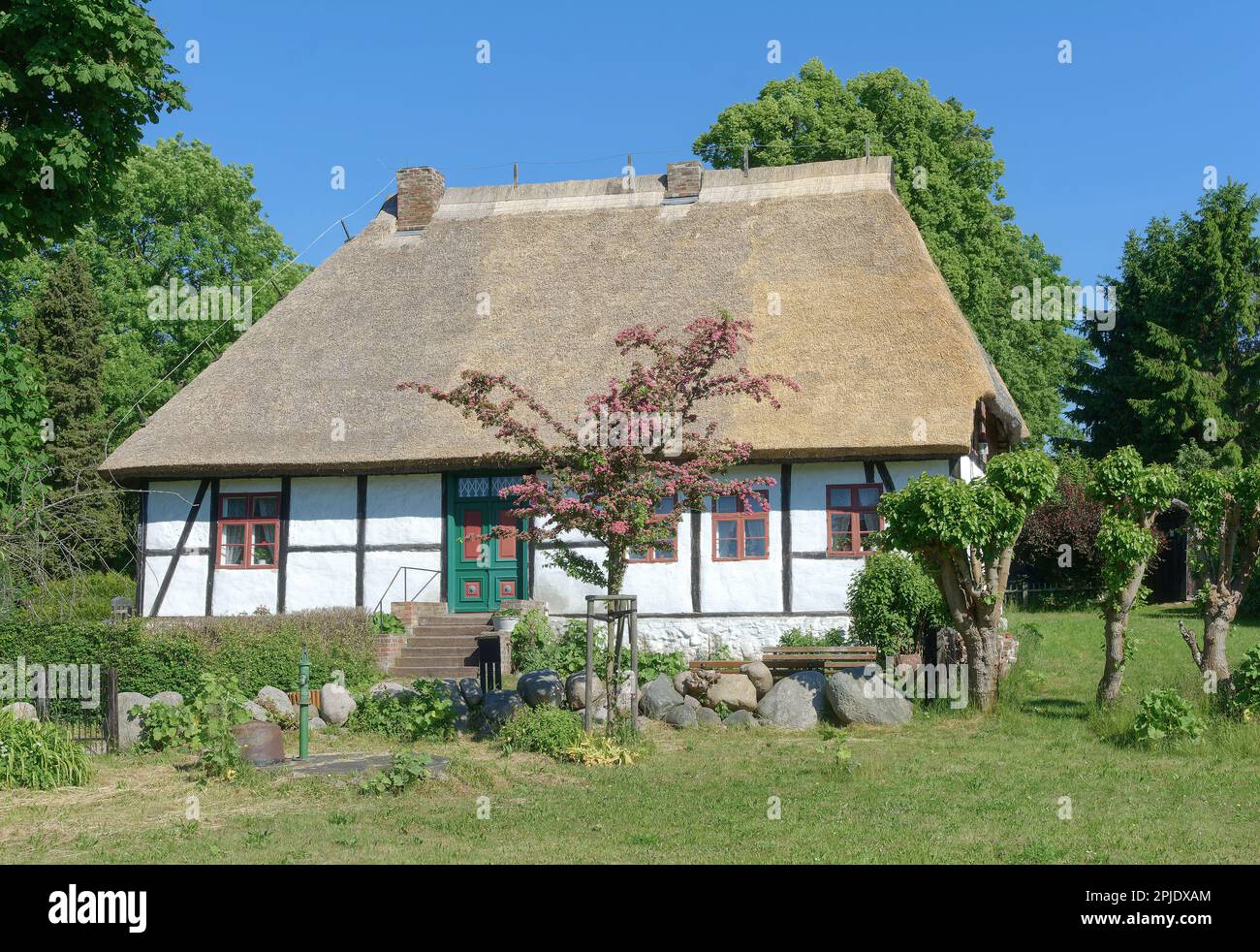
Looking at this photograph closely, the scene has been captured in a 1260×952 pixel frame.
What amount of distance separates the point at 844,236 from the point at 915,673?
981 cm

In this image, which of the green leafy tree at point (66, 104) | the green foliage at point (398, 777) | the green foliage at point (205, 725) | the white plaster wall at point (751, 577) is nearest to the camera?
the green foliage at point (398, 777)

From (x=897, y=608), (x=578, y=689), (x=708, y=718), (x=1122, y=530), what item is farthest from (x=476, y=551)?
(x=1122, y=530)

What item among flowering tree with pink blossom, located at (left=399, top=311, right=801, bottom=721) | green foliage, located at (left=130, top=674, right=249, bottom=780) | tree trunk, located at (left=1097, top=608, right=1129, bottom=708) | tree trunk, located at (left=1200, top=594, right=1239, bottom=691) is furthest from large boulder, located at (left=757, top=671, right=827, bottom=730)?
green foliage, located at (left=130, top=674, right=249, bottom=780)

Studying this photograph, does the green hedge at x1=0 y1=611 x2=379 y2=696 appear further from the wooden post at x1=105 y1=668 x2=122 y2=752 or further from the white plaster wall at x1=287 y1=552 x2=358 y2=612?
the white plaster wall at x1=287 y1=552 x2=358 y2=612

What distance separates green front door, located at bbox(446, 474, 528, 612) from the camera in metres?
20.3

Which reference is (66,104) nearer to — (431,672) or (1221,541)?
(431,672)

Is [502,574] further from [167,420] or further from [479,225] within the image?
[479,225]

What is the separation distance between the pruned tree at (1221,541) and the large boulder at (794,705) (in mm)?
3999

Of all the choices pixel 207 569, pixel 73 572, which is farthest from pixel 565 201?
pixel 73 572

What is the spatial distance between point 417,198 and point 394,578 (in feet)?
29.9

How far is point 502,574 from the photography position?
20.4 m

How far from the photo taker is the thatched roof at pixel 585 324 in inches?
750

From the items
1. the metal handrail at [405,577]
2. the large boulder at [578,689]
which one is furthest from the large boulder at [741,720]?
the metal handrail at [405,577]

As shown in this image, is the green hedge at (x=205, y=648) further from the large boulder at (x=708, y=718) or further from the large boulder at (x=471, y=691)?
the large boulder at (x=708, y=718)
